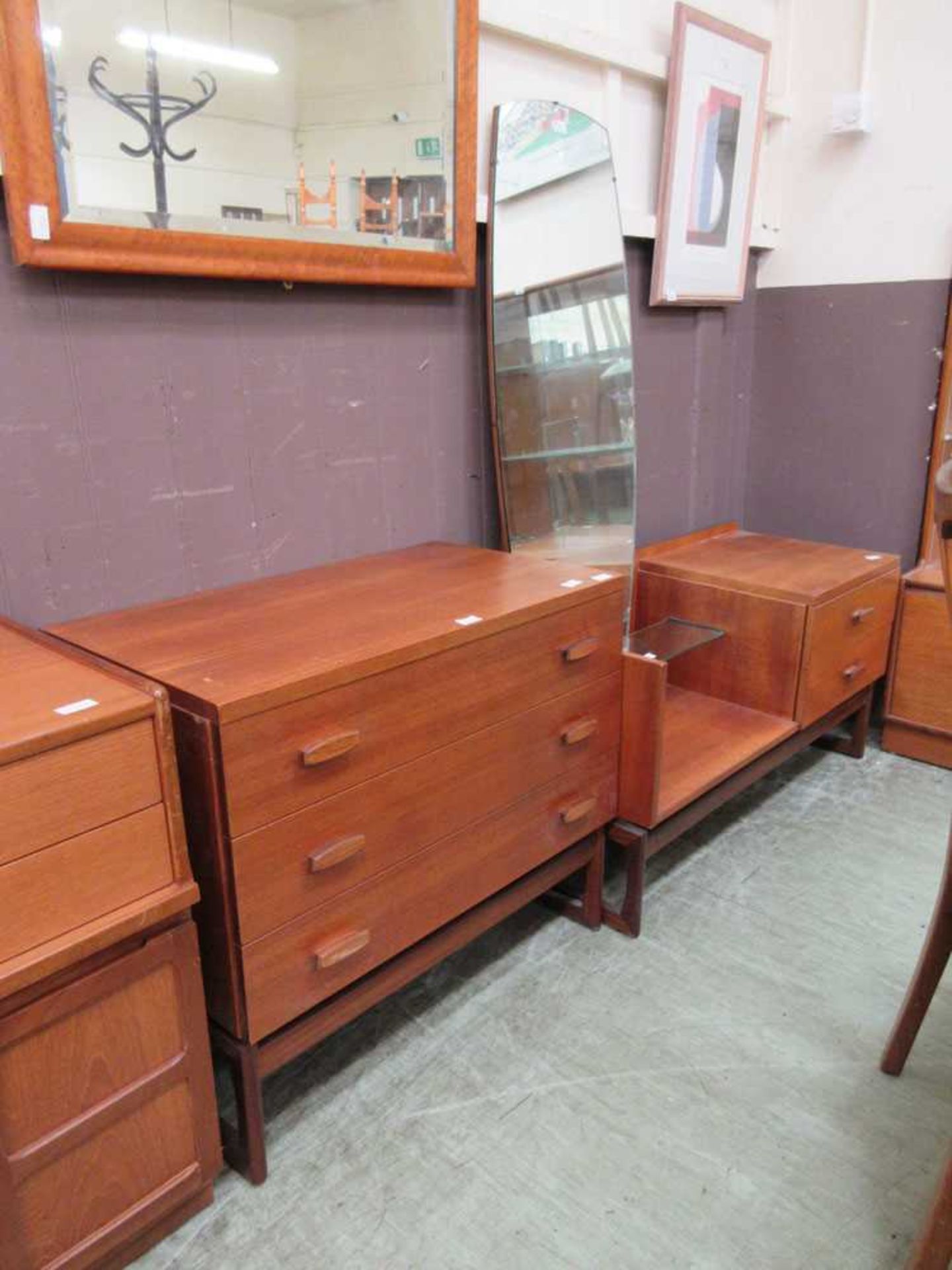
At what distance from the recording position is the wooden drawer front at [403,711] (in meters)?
1.17

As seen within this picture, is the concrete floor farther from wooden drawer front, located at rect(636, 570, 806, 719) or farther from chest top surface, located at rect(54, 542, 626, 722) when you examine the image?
chest top surface, located at rect(54, 542, 626, 722)

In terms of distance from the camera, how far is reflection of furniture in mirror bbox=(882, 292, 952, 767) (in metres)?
2.59

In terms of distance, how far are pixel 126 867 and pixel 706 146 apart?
233 cm

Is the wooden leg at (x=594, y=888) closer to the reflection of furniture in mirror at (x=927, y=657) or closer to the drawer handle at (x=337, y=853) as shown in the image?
the drawer handle at (x=337, y=853)

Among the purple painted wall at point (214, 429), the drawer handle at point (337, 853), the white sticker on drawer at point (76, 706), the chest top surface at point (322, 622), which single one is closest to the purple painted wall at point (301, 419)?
the purple painted wall at point (214, 429)

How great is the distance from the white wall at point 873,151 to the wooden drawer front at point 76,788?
2567mm

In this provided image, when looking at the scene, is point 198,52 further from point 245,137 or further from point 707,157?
Result: point 707,157

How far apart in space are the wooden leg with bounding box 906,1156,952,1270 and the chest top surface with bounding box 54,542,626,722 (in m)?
0.93

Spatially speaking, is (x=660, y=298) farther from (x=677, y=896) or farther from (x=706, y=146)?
(x=677, y=896)

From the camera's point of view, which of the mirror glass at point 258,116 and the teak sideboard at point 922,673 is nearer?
the mirror glass at point 258,116

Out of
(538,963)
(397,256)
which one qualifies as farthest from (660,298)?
(538,963)

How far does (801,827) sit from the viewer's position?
236 cm

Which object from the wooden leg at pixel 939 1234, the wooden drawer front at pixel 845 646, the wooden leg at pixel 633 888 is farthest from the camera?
the wooden drawer front at pixel 845 646

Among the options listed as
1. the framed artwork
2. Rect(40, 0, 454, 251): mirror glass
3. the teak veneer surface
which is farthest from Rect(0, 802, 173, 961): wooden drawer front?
the framed artwork
